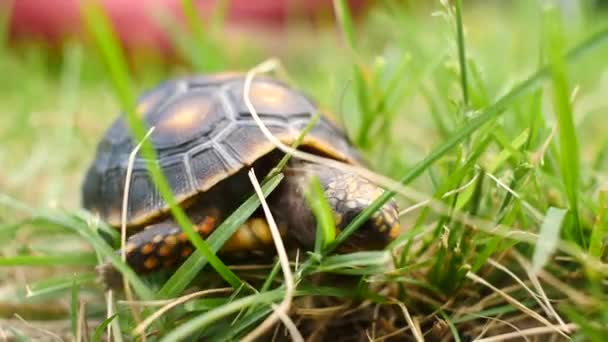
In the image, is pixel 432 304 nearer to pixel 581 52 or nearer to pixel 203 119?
pixel 581 52

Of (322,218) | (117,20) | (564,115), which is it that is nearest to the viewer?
(564,115)

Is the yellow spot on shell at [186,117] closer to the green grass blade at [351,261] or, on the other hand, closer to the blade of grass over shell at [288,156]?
the blade of grass over shell at [288,156]

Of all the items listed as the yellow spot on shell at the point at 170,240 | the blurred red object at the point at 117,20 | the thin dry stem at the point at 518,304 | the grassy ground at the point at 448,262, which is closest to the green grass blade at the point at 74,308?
the grassy ground at the point at 448,262

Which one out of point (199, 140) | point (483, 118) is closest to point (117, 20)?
point (199, 140)

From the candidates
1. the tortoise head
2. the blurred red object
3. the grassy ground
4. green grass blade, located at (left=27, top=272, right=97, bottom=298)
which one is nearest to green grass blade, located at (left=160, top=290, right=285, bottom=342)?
the grassy ground

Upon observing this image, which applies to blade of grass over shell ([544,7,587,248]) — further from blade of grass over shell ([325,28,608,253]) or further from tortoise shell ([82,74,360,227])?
tortoise shell ([82,74,360,227])

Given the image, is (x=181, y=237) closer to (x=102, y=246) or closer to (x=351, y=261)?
(x=102, y=246)

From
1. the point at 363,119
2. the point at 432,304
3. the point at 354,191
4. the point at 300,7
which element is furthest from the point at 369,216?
the point at 300,7
